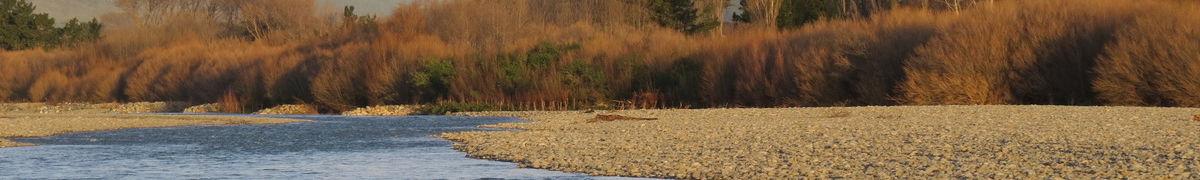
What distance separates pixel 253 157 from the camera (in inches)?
789

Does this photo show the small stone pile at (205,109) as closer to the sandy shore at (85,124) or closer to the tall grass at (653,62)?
the tall grass at (653,62)

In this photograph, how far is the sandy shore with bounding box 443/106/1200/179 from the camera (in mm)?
15023

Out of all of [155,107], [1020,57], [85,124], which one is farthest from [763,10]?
[85,124]

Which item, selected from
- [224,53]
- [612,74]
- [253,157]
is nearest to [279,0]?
[224,53]

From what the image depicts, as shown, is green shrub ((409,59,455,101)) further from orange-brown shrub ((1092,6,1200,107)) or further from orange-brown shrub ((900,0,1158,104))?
orange-brown shrub ((1092,6,1200,107))

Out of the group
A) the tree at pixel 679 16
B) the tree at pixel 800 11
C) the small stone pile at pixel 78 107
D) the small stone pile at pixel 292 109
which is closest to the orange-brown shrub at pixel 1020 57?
the small stone pile at pixel 292 109

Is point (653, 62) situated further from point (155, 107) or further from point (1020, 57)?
point (155, 107)

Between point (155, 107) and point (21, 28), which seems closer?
point (155, 107)

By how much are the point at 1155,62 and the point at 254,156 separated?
19.4m

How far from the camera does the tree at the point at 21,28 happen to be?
9156 centimetres

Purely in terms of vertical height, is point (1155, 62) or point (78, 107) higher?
point (1155, 62)

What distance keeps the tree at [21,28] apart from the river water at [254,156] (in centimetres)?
6783

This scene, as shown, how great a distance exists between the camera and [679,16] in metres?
64.5

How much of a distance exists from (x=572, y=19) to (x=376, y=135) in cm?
3798
